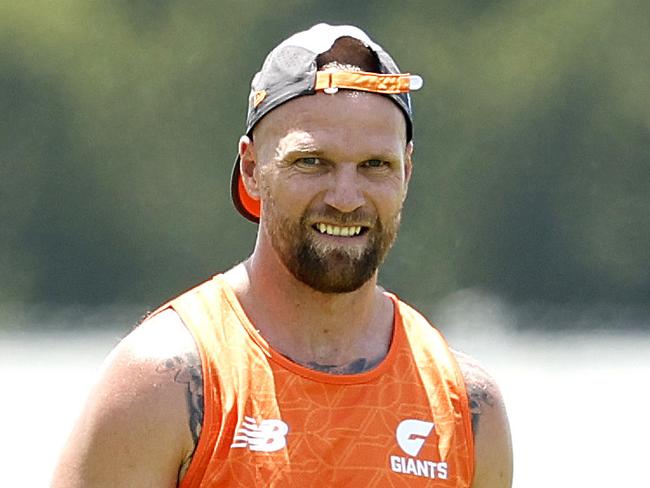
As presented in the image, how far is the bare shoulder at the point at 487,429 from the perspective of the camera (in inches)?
156

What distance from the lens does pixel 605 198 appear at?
1869 centimetres

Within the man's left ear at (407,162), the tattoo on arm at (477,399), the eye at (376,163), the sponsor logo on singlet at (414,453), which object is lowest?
the sponsor logo on singlet at (414,453)

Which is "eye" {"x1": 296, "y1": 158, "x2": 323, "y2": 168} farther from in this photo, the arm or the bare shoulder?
the bare shoulder

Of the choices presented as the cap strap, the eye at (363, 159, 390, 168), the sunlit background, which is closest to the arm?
the eye at (363, 159, 390, 168)

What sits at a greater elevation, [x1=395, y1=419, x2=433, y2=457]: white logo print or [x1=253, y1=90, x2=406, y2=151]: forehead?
[x1=253, y1=90, x2=406, y2=151]: forehead

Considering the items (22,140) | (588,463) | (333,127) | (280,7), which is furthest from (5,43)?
(333,127)

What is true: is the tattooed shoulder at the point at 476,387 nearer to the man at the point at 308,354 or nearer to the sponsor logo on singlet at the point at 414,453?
the man at the point at 308,354

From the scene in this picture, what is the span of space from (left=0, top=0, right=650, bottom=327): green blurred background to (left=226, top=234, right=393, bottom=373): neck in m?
13.5

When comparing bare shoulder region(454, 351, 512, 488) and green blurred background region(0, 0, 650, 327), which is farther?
green blurred background region(0, 0, 650, 327)

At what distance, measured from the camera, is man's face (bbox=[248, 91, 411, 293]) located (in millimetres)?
3795

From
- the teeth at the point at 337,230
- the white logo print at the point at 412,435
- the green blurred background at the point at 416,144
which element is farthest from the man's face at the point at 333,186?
the green blurred background at the point at 416,144

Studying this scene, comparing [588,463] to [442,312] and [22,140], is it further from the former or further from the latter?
[22,140]

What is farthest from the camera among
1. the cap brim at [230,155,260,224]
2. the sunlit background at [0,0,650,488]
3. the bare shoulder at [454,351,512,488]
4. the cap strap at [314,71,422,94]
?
the sunlit background at [0,0,650,488]

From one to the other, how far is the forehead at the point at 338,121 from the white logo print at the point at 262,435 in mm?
601
